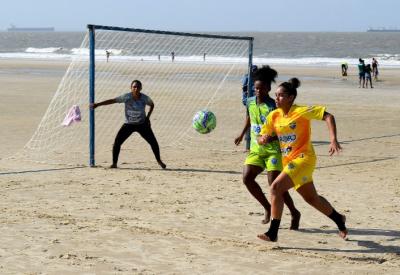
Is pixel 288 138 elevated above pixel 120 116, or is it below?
below

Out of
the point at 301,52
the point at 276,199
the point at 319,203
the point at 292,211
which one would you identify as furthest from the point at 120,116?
the point at 301,52

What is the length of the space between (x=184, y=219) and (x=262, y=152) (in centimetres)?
121

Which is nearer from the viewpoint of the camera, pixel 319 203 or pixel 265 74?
pixel 319 203

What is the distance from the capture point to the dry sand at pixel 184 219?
6383 millimetres

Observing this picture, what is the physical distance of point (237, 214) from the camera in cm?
834

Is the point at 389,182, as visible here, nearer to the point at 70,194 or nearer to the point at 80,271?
the point at 70,194

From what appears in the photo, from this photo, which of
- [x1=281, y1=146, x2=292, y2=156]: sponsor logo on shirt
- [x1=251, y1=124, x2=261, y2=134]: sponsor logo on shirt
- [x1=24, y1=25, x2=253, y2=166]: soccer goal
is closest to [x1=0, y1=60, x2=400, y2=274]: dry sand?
[x1=24, y1=25, x2=253, y2=166]: soccer goal

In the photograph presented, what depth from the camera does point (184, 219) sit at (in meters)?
8.04

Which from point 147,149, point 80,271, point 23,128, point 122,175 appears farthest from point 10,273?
point 23,128

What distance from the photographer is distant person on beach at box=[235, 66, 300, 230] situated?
23.9 ft

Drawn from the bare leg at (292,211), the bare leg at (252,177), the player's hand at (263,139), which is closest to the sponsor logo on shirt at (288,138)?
the player's hand at (263,139)

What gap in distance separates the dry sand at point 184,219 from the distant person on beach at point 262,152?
0.36 m

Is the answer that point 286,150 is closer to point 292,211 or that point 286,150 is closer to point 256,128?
point 256,128

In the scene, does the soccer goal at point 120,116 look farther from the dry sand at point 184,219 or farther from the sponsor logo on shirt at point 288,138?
the sponsor logo on shirt at point 288,138
